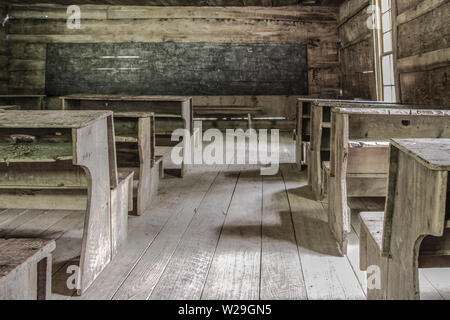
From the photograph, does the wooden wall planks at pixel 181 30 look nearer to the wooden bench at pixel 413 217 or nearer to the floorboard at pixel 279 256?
the floorboard at pixel 279 256

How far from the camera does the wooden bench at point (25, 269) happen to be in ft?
3.27

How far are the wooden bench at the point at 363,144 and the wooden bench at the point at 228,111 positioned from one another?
5.12m

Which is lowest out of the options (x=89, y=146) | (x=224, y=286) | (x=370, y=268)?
(x=224, y=286)

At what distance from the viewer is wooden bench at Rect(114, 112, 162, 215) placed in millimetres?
2844

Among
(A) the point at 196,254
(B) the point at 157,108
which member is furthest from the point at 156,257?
(B) the point at 157,108

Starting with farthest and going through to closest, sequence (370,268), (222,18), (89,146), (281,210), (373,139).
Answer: (222,18) → (281,210) → (373,139) → (89,146) → (370,268)

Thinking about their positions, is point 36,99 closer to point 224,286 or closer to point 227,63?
point 227,63

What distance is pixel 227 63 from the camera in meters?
7.96

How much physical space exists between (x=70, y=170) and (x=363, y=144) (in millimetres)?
1689

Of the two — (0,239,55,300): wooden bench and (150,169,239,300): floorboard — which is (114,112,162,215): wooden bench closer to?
(150,169,239,300): floorboard

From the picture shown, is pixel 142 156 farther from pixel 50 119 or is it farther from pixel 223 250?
pixel 50 119

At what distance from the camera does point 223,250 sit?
221 cm
